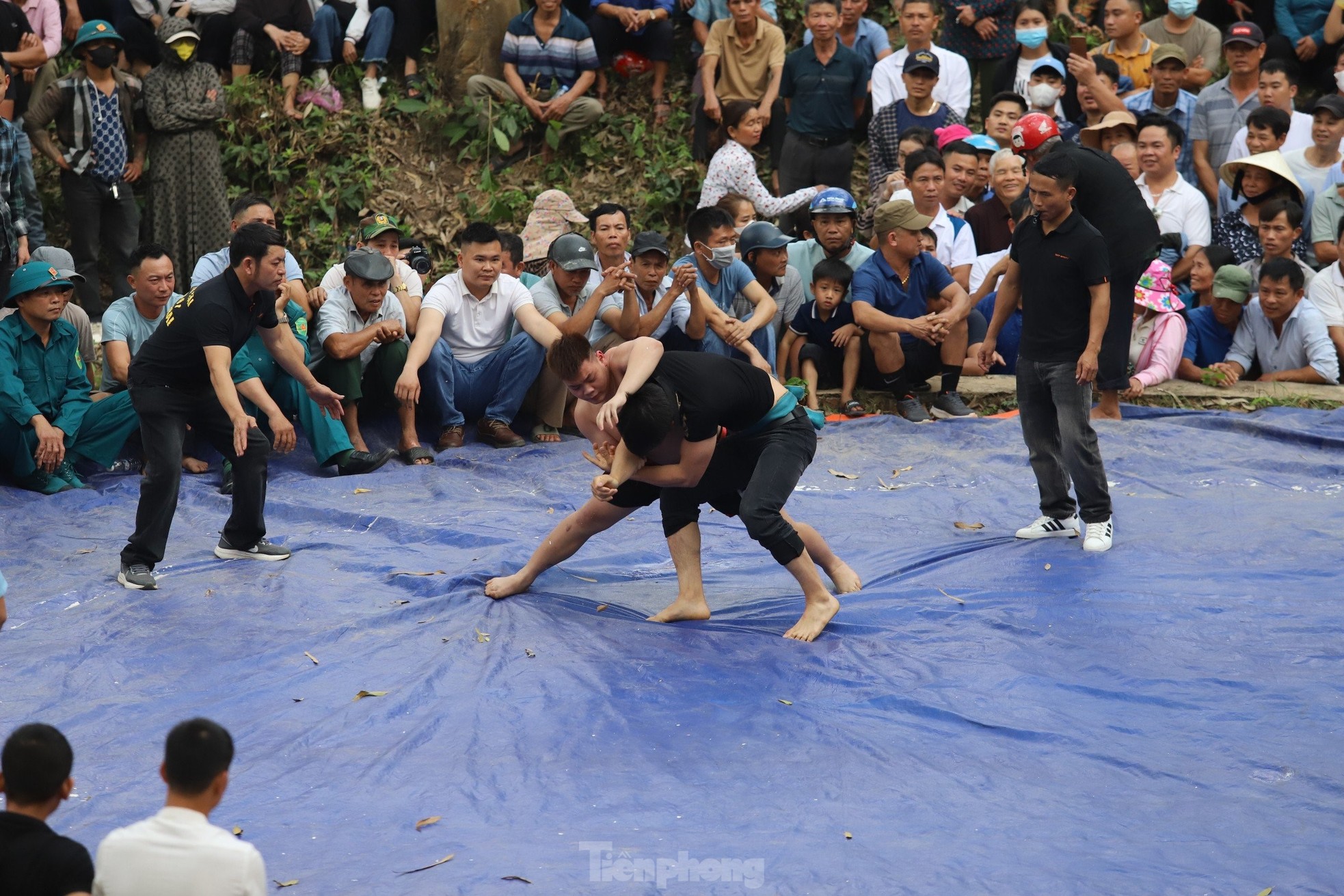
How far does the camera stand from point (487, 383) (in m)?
8.30

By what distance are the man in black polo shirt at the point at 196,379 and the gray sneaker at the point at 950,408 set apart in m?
4.37

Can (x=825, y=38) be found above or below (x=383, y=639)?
above

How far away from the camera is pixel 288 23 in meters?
11.1

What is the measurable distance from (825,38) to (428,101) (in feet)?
11.2

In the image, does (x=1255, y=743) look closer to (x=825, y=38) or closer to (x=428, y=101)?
(x=825, y=38)

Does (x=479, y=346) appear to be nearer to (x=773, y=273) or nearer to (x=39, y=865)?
(x=773, y=273)

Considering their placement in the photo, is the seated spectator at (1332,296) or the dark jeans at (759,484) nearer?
the dark jeans at (759,484)

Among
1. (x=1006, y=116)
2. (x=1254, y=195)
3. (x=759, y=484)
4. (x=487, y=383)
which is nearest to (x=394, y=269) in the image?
(x=487, y=383)

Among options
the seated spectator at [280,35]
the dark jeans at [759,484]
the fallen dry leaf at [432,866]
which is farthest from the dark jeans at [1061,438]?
the seated spectator at [280,35]

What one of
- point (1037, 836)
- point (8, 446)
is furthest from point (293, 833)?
point (8, 446)

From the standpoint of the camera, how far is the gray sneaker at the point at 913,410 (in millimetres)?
8586

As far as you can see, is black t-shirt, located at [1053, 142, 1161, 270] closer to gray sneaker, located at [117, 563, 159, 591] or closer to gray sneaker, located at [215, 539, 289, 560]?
gray sneaker, located at [215, 539, 289, 560]

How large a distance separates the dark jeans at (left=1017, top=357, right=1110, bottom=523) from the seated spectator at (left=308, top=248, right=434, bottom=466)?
3.41 metres

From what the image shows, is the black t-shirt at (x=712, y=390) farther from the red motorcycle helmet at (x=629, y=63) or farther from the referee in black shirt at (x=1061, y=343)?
the red motorcycle helmet at (x=629, y=63)
